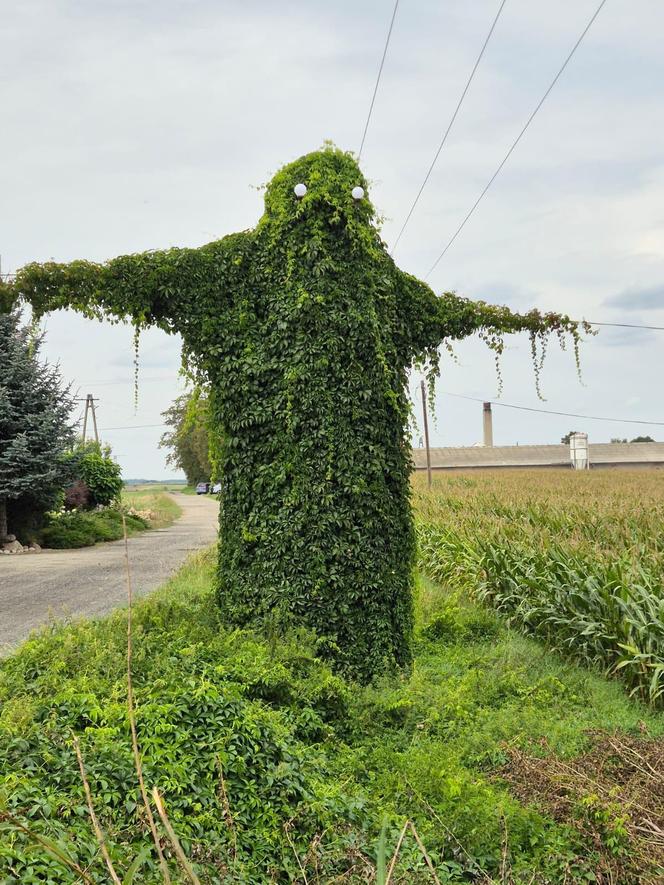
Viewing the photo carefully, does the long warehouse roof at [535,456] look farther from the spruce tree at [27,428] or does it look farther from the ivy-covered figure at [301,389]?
the ivy-covered figure at [301,389]

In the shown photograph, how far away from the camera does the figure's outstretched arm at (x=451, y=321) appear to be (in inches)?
368

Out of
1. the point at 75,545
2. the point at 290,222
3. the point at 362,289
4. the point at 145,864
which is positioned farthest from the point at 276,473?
the point at 75,545

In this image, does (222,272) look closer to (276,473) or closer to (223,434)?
(223,434)

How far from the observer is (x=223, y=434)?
8719 millimetres

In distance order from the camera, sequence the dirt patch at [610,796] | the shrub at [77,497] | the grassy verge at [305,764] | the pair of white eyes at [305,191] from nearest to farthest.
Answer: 1. the grassy verge at [305,764]
2. the dirt patch at [610,796]
3. the pair of white eyes at [305,191]
4. the shrub at [77,497]

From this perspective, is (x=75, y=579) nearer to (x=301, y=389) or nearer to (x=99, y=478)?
(x=301, y=389)

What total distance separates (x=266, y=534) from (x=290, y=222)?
11.6 feet

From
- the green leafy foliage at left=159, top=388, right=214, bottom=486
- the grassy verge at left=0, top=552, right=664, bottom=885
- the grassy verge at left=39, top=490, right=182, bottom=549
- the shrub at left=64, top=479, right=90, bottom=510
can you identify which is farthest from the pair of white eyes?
the green leafy foliage at left=159, top=388, right=214, bottom=486

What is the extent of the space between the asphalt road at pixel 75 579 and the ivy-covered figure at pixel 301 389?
95.1 inches

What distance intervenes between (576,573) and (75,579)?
1013cm

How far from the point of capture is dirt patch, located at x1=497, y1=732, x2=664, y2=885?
4.89m

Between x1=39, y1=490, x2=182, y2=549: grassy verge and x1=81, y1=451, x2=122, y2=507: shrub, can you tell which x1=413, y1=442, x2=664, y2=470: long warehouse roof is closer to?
x1=81, y1=451, x2=122, y2=507: shrub

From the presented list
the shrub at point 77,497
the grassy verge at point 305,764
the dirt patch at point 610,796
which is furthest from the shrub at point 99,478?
the dirt patch at point 610,796

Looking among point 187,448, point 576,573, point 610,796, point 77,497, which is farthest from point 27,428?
point 187,448
